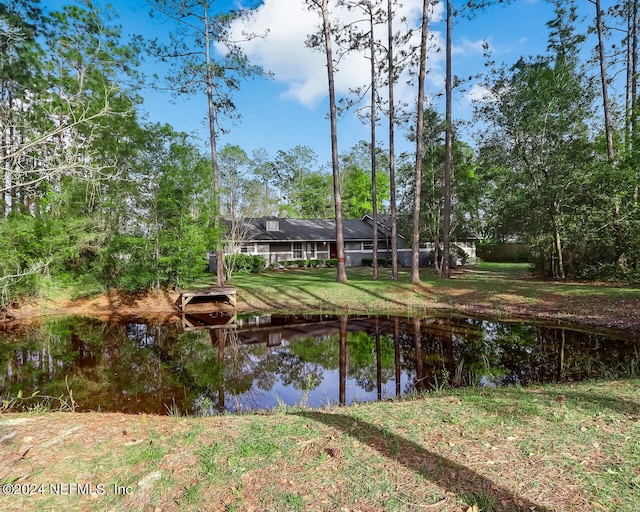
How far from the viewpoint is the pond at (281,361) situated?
559 cm

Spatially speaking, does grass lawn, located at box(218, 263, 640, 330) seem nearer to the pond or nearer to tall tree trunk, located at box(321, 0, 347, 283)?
the pond

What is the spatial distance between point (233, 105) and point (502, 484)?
52.6ft

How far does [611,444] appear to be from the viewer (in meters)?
3.00

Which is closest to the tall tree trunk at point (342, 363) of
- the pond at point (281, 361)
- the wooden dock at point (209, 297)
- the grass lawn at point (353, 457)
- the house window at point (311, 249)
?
the pond at point (281, 361)

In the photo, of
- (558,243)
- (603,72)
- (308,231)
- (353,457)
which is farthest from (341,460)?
(308,231)

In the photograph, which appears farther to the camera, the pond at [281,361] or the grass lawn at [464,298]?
the grass lawn at [464,298]

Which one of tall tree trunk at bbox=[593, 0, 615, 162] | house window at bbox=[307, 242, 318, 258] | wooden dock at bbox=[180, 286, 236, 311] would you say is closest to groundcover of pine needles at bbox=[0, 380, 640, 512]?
wooden dock at bbox=[180, 286, 236, 311]

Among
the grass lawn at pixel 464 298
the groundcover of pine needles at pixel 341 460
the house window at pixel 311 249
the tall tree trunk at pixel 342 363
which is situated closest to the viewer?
the groundcover of pine needles at pixel 341 460

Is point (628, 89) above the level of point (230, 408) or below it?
above

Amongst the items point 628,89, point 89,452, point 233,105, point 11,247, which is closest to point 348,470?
point 89,452

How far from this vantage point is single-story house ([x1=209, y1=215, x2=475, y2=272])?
26.9m

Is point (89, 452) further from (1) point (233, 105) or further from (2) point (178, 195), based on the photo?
(1) point (233, 105)

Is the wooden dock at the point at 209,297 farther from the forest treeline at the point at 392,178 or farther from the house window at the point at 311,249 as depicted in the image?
the house window at the point at 311,249

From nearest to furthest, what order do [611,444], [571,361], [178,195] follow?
[611,444], [571,361], [178,195]
